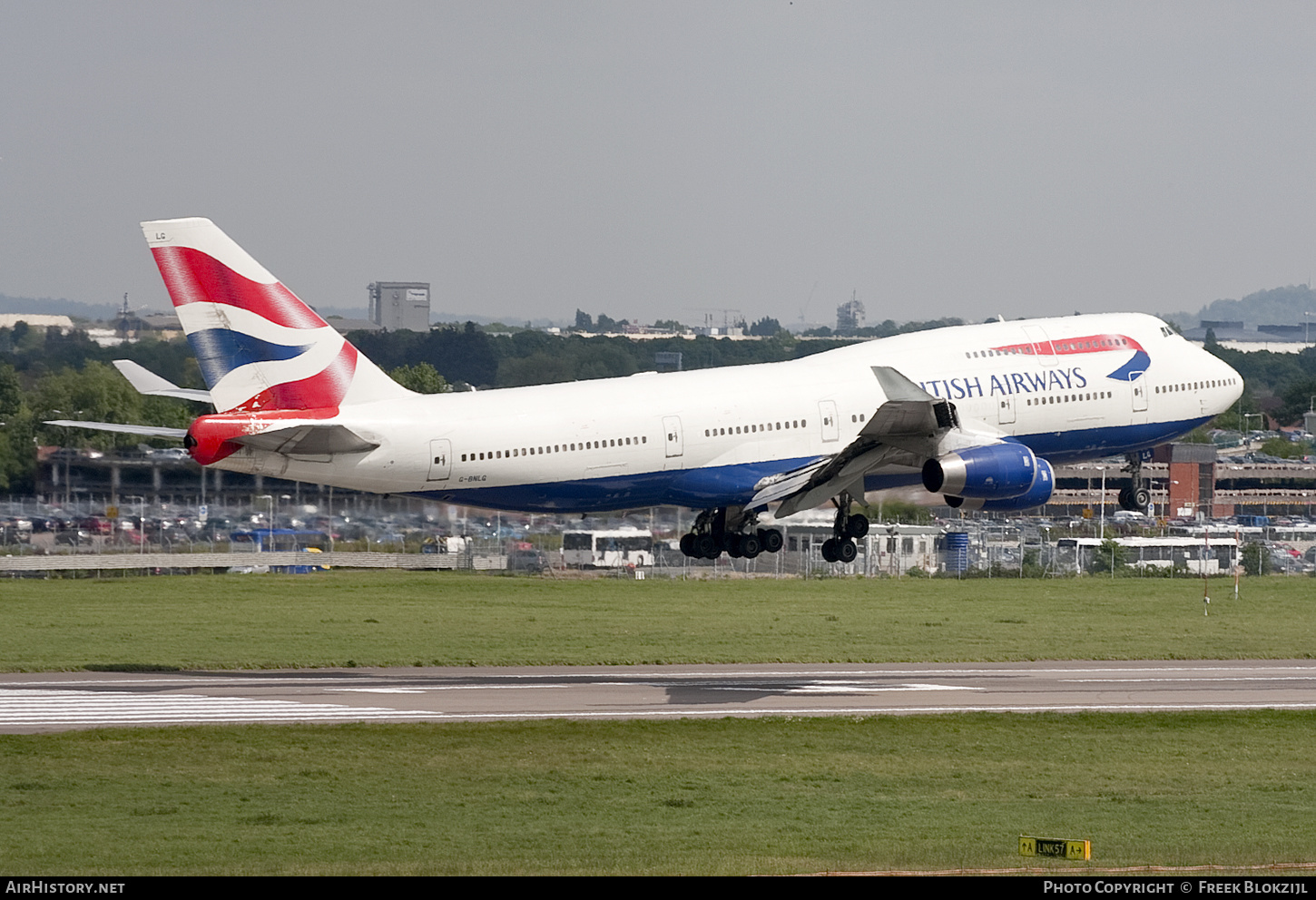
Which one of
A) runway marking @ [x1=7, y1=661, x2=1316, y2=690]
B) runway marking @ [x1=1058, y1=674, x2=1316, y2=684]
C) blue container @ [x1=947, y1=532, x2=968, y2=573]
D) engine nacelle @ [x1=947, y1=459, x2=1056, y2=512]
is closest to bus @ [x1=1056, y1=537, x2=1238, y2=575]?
blue container @ [x1=947, y1=532, x2=968, y2=573]

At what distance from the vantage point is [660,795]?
4150 cm

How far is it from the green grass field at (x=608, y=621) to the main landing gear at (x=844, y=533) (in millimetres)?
12869

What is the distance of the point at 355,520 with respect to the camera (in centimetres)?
10038

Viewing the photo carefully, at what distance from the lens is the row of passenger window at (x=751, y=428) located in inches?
2116

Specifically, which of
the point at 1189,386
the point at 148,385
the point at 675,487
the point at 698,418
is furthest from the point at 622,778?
the point at 1189,386

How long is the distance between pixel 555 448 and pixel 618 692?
10.6 m

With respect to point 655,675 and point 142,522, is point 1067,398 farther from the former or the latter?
point 142,522

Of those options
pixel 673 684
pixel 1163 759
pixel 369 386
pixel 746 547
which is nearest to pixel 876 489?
pixel 746 547

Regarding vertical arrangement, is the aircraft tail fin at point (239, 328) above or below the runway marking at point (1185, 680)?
above

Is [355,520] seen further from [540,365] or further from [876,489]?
[876,489]

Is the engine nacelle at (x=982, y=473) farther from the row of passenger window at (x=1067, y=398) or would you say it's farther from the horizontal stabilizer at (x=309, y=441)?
the horizontal stabilizer at (x=309, y=441)

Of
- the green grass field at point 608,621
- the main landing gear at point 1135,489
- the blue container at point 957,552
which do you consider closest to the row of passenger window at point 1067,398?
the main landing gear at point 1135,489

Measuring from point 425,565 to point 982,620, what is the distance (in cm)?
3428

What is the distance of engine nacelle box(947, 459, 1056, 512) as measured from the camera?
5288cm
